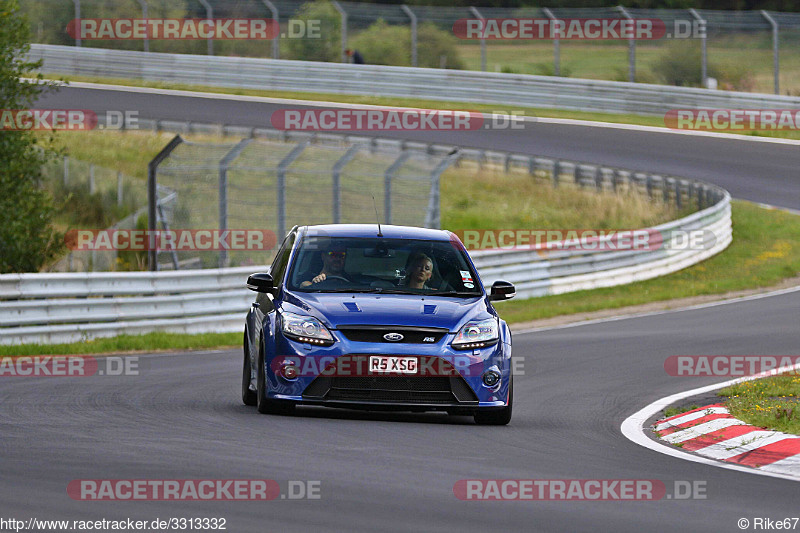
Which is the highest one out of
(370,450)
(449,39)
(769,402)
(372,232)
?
(449,39)

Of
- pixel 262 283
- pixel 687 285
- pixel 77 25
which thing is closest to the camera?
pixel 262 283

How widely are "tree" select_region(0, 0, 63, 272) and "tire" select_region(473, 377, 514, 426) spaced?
11.5 m

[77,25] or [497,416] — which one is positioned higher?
[77,25]

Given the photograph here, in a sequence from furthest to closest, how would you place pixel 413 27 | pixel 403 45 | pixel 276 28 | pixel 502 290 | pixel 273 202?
1. pixel 403 45
2. pixel 276 28
3. pixel 413 27
4. pixel 273 202
5. pixel 502 290

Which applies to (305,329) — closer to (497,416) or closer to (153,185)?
(497,416)

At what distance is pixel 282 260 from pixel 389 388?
6.86 ft

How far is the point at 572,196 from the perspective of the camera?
31562 millimetres

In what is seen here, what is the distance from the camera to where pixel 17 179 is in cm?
2045

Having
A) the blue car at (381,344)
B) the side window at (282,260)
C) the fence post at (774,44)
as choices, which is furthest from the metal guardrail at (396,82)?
the blue car at (381,344)

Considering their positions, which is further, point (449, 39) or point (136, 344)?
point (449, 39)

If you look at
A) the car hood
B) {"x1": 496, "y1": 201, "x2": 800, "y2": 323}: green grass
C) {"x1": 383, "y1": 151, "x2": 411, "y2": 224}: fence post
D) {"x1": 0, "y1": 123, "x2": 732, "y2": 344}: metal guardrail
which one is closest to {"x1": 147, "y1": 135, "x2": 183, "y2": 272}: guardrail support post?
{"x1": 0, "y1": 123, "x2": 732, "y2": 344}: metal guardrail

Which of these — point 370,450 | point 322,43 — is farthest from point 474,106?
point 370,450

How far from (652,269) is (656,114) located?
48.6 feet

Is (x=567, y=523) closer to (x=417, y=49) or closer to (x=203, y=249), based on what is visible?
(x=203, y=249)
